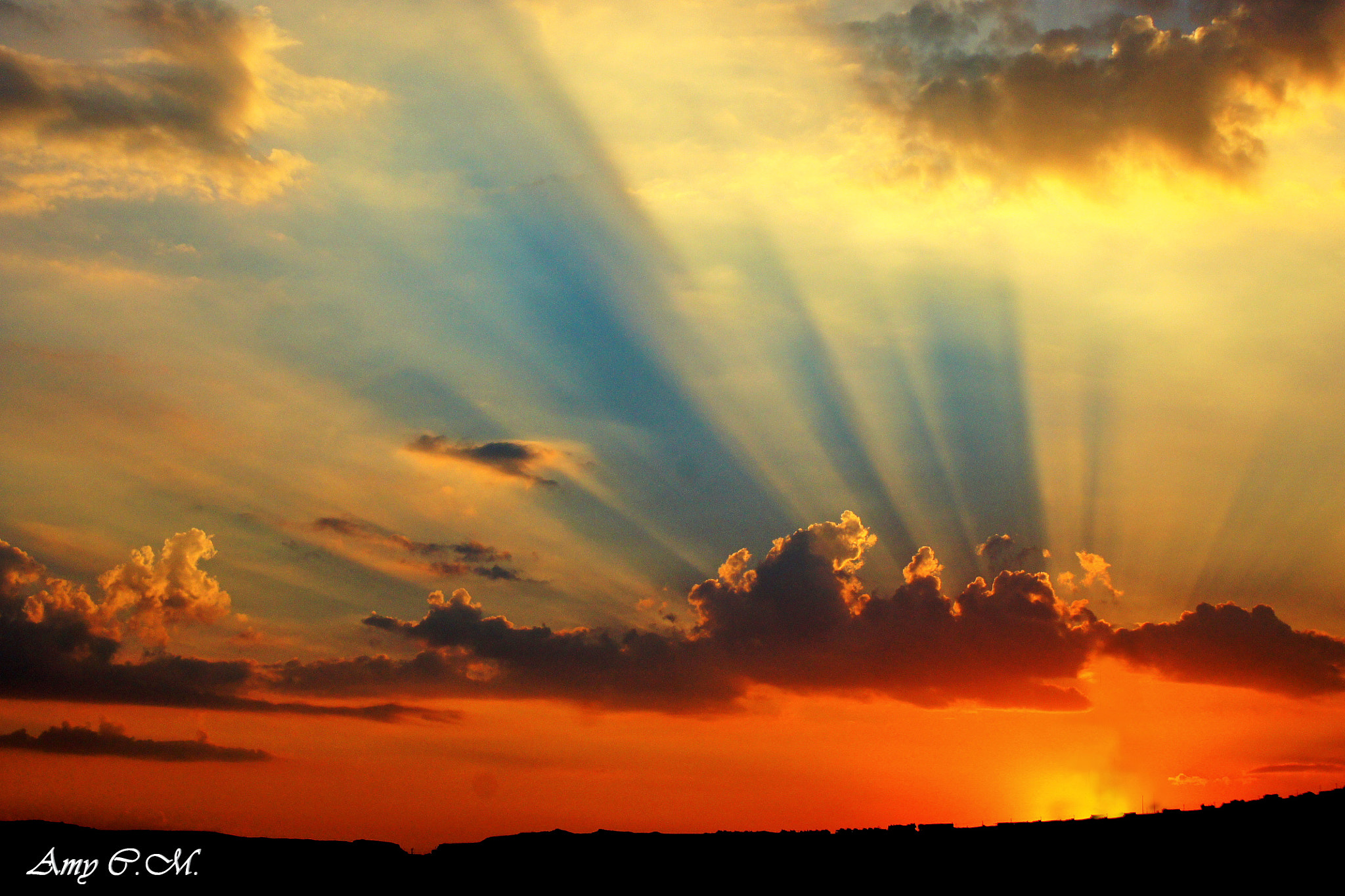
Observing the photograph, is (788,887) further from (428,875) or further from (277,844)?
(277,844)

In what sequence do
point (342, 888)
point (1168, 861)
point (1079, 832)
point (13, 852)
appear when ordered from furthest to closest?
1. point (13, 852)
2. point (342, 888)
3. point (1079, 832)
4. point (1168, 861)

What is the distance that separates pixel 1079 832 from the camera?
92.3 metres

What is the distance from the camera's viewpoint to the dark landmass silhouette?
8269 cm

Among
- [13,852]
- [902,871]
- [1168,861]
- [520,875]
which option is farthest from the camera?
[13,852]

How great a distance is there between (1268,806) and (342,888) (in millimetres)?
121304

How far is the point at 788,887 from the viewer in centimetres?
10469

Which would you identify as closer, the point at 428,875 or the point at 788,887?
the point at 788,887

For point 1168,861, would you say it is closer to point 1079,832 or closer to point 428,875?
point 1079,832

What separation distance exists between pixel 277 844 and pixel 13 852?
42.2 meters

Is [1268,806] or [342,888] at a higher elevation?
[1268,806]

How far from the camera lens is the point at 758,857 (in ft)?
373

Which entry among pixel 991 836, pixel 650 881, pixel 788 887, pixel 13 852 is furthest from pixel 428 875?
pixel 991 836

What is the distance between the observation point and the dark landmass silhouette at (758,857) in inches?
3255

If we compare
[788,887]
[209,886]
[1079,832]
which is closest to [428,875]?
[209,886]
